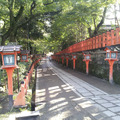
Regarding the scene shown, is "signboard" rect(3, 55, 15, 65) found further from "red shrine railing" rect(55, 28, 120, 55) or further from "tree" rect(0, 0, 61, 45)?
"tree" rect(0, 0, 61, 45)

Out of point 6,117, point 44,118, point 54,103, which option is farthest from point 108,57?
point 6,117

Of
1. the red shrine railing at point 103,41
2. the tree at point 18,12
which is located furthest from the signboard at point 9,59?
the tree at point 18,12

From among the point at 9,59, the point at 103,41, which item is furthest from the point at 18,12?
the point at 9,59

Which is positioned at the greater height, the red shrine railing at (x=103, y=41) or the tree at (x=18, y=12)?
the tree at (x=18, y=12)

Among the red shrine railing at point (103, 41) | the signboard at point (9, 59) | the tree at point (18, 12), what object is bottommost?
the signboard at point (9, 59)

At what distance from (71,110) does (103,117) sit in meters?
1.30

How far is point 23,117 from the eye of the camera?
3.49 meters

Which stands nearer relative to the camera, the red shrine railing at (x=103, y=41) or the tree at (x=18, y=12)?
the red shrine railing at (x=103, y=41)

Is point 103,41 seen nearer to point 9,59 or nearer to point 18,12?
point 9,59

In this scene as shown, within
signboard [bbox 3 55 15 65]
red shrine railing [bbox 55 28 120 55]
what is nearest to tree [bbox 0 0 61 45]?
red shrine railing [bbox 55 28 120 55]

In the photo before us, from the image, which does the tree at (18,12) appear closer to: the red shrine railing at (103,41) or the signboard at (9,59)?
the red shrine railing at (103,41)

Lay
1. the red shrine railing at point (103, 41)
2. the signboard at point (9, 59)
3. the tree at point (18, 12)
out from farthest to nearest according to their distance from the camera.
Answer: the tree at point (18, 12), the red shrine railing at point (103, 41), the signboard at point (9, 59)

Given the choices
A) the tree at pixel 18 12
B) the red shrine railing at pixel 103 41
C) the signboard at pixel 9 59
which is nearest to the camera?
the signboard at pixel 9 59

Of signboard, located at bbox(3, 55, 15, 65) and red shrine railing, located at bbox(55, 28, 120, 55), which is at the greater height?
red shrine railing, located at bbox(55, 28, 120, 55)
